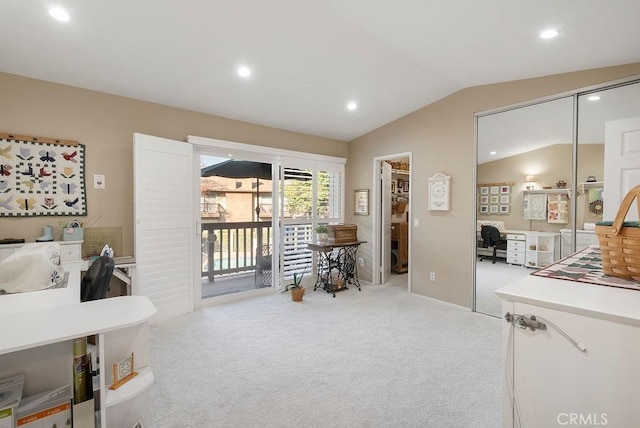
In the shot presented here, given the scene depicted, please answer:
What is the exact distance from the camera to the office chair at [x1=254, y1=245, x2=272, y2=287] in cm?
473

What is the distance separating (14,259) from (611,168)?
4.50 m

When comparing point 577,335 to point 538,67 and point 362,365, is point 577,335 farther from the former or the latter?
point 538,67

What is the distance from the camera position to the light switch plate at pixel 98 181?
10.3ft

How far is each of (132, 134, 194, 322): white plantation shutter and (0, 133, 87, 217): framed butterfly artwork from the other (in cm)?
56

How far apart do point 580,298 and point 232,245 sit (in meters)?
4.58

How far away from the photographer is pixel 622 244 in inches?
43.6

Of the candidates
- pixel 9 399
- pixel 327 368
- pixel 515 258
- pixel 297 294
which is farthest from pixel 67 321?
pixel 515 258

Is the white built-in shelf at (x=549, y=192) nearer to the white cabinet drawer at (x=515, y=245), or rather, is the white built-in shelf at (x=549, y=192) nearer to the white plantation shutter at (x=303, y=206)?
the white cabinet drawer at (x=515, y=245)

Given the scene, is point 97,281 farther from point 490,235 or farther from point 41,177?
point 490,235

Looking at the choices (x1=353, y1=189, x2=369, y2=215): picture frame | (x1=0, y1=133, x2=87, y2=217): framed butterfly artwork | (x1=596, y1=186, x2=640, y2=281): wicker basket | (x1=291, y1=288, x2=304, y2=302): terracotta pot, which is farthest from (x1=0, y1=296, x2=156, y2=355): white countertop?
(x1=353, y1=189, x2=369, y2=215): picture frame

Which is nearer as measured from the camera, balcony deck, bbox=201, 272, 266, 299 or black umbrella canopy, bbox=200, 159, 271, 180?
balcony deck, bbox=201, 272, 266, 299

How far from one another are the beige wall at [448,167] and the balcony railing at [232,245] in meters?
2.36

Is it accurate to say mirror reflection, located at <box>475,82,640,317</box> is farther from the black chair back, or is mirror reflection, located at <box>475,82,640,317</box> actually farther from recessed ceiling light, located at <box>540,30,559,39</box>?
recessed ceiling light, located at <box>540,30,559,39</box>

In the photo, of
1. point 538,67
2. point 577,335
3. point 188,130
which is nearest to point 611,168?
point 538,67
